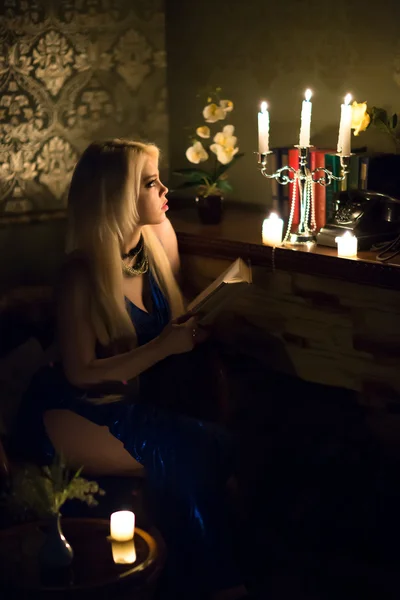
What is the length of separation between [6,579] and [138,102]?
2.22 meters

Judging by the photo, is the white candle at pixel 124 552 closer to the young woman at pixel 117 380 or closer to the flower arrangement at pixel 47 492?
the flower arrangement at pixel 47 492

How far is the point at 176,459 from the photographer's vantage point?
7.21 ft

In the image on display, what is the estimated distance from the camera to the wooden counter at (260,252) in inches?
99.3

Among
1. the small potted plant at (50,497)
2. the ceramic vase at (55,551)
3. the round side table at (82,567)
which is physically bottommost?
the round side table at (82,567)

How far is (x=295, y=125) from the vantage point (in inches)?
129

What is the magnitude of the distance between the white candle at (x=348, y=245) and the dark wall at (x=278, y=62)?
0.52m

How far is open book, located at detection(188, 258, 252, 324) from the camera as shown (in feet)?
7.27

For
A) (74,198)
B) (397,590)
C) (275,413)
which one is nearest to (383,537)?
(397,590)

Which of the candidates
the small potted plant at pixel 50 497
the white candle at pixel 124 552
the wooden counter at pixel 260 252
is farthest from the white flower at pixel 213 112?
the white candle at pixel 124 552

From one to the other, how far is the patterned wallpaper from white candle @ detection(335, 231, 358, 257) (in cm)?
124

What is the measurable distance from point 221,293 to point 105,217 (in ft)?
1.30

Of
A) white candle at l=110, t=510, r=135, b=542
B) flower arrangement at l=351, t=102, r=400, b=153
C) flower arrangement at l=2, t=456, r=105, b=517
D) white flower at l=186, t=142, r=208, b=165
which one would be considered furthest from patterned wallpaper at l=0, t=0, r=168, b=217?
white candle at l=110, t=510, r=135, b=542

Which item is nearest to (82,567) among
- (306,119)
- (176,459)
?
(176,459)

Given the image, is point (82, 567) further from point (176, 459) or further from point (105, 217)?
point (105, 217)
